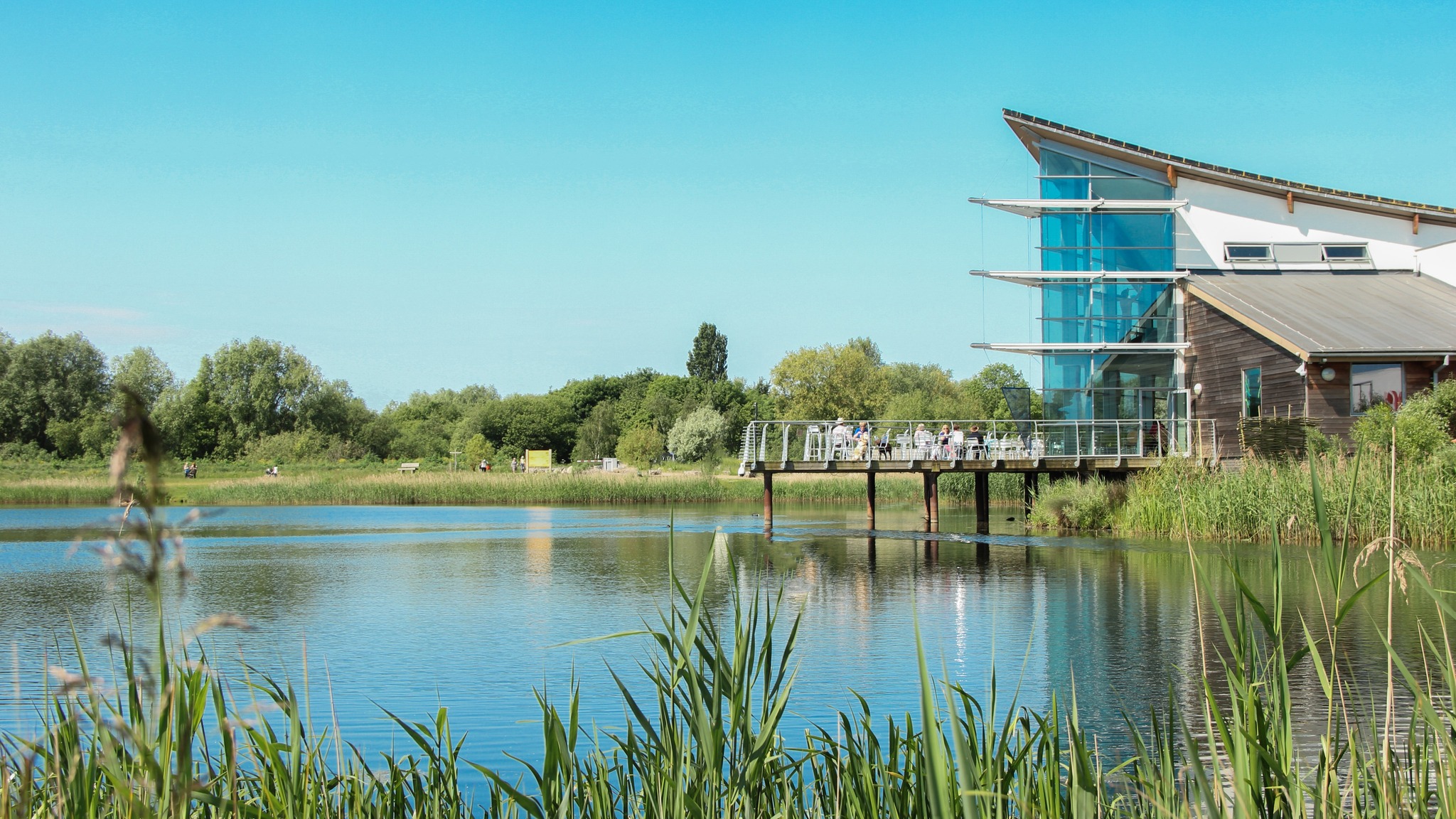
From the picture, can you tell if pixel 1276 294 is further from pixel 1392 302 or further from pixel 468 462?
pixel 468 462

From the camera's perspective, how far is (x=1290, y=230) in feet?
95.5

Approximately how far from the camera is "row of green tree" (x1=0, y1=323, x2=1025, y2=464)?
6438cm

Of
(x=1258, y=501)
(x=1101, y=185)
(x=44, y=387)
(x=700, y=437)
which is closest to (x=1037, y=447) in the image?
(x=1101, y=185)

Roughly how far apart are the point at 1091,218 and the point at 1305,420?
874cm

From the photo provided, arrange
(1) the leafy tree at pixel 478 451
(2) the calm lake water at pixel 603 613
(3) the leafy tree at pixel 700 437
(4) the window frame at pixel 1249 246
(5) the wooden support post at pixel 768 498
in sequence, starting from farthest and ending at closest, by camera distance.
Result: (1) the leafy tree at pixel 478 451
(3) the leafy tree at pixel 700 437
(4) the window frame at pixel 1249 246
(5) the wooden support post at pixel 768 498
(2) the calm lake water at pixel 603 613

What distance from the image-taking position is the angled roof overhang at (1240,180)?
28359 millimetres

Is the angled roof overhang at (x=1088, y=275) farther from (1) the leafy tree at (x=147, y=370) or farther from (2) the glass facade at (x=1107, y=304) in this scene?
(1) the leafy tree at (x=147, y=370)

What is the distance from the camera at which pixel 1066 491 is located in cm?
2564

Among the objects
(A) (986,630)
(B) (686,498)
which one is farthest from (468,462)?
(A) (986,630)

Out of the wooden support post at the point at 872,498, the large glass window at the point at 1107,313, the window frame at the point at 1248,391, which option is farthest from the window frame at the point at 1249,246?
the wooden support post at the point at 872,498

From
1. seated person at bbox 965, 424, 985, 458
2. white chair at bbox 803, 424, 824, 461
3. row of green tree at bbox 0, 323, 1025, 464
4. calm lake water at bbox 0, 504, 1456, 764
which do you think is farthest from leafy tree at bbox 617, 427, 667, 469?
calm lake water at bbox 0, 504, 1456, 764

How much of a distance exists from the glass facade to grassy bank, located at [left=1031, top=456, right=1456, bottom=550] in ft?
10.00

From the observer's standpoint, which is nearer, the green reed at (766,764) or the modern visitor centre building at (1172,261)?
the green reed at (766,764)

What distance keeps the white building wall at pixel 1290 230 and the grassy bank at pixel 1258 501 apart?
7.26m
